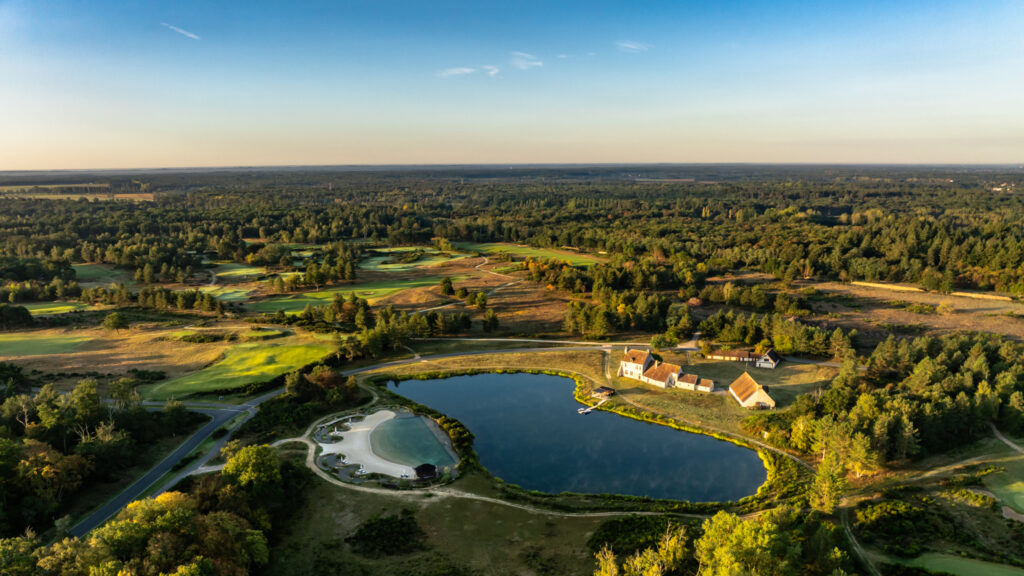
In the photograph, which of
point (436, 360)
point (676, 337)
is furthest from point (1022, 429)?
point (436, 360)

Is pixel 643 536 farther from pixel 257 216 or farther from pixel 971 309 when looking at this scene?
pixel 257 216

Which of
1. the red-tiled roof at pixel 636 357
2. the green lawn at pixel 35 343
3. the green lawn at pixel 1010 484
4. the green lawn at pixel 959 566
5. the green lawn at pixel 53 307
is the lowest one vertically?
the green lawn at pixel 959 566

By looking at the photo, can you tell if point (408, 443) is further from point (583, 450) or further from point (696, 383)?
point (696, 383)

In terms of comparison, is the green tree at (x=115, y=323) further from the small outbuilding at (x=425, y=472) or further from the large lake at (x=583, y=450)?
Answer: the small outbuilding at (x=425, y=472)

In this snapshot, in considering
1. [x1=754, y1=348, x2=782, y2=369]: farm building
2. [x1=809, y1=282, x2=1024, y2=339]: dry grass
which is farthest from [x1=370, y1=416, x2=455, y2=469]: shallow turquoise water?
[x1=809, y1=282, x2=1024, y2=339]: dry grass

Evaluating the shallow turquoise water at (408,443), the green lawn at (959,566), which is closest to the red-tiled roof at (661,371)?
the shallow turquoise water at (408,443)

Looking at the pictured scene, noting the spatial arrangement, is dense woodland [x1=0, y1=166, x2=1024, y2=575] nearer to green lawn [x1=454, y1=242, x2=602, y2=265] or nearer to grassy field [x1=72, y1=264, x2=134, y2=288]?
grassy field [x1=72, y1=264, x2=134, y2=288]
